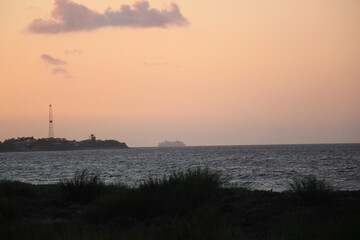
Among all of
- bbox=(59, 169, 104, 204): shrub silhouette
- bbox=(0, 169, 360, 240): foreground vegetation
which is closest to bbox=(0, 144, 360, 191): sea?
bbox=(0, 169, 360, 240): foreground vegetation

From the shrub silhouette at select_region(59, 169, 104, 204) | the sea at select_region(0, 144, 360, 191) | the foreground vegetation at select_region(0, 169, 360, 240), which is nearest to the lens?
the foreground vegetation at select_region(0, 169, 360, 240)

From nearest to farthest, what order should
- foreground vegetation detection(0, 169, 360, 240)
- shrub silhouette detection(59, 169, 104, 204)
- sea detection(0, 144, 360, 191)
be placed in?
foreground vegetation detection(0, 169, 360, 240)
shrub silhouette detection(59, 169, 104, 204)
sea detection(0, 144, 360, 191)

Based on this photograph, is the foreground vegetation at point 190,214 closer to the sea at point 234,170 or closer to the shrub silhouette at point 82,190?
the shrub silhouette at point 82,190

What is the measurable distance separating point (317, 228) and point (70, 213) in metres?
7.56

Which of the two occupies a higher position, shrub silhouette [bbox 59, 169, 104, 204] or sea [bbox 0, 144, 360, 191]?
shrub silhouette [bbox 59, 169, 104, 204]

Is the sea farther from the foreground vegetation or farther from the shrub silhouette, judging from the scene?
the shrub silhouette

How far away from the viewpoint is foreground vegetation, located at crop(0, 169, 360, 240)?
11.5 meters

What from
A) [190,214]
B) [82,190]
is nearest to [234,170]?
[82,190]

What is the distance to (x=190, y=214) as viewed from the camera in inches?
532

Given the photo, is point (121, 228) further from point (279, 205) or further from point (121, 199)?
point (279, 205)

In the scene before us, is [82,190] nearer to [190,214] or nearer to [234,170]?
[190,214]

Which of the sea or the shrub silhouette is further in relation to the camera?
the sea

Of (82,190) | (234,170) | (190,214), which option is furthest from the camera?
(234,170)

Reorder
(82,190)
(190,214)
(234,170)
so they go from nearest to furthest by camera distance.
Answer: (190,214) < (82,190) < (234,170)
